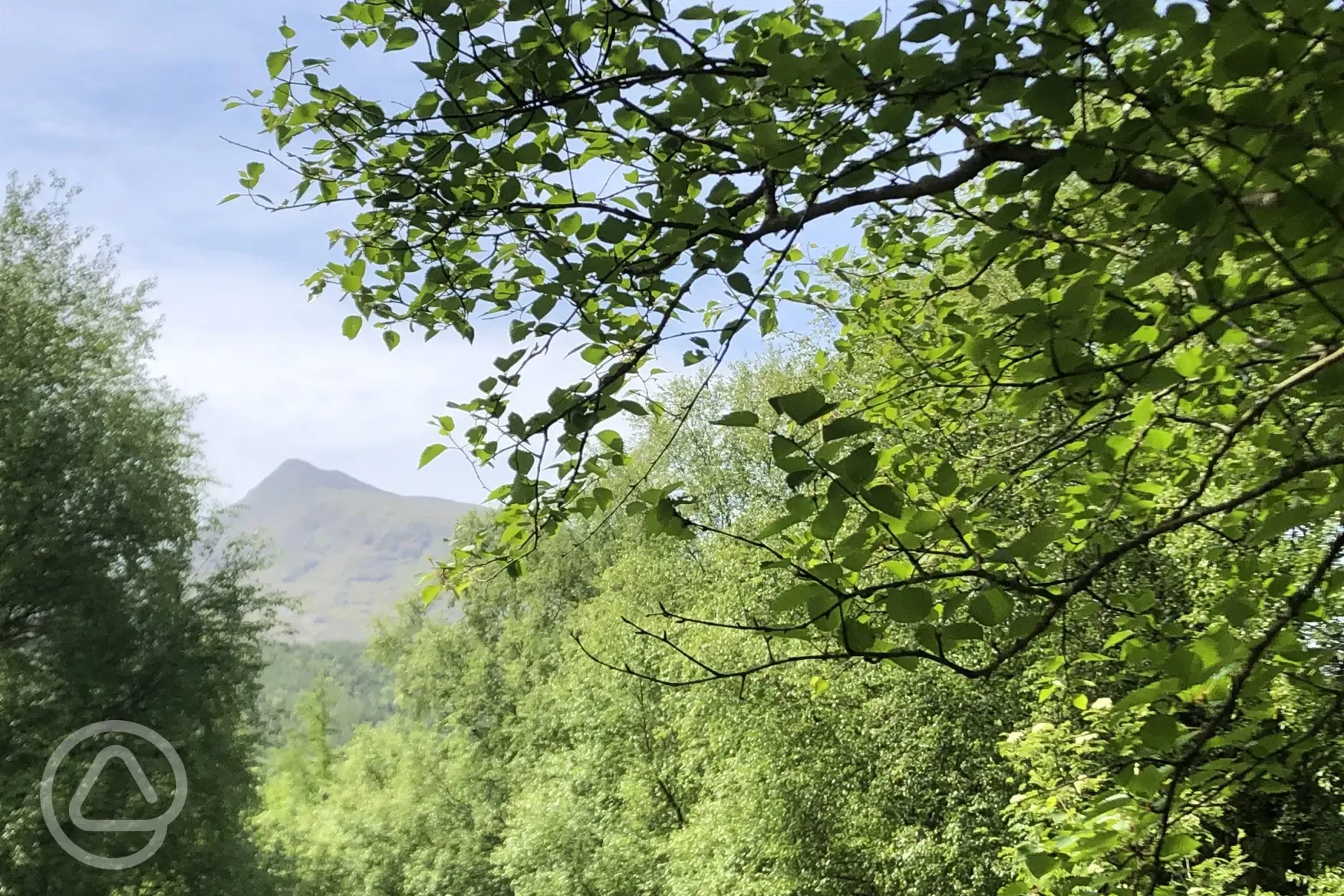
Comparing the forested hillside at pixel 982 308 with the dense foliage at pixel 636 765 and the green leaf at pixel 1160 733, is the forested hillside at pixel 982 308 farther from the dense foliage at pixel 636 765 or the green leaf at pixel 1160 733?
the dense foliage at pixel 636 765

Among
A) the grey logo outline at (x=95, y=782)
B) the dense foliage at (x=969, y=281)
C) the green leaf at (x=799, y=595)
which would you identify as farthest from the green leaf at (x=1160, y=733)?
the grey logo outline at (x=95, y=782)

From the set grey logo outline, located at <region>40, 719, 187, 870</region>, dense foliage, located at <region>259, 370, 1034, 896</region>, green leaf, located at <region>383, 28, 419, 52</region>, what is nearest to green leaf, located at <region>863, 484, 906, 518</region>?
green leaf, located at <region>383, 28, 419, 52</region>

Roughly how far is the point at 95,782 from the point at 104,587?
261cm

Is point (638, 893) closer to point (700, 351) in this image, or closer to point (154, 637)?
point (154, 637)

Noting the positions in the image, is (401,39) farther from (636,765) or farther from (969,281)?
(636,765)

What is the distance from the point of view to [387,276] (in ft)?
8.17

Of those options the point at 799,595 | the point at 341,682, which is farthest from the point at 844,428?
the point at 341,682

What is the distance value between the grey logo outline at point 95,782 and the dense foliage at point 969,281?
445 inches

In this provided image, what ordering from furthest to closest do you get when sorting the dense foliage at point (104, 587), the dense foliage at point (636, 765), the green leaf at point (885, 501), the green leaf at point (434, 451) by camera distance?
1. the dense foliage at point (104, 587)
2. the dense foliage at point (636, 765)
3. the green leaf at point (434, 451)
4. the green leaf at point (885, 501)

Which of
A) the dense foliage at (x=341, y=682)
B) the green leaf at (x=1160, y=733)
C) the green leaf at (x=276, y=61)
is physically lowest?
the dense foliage at (x=341, y=682)

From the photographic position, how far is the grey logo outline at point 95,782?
10688 millimetres

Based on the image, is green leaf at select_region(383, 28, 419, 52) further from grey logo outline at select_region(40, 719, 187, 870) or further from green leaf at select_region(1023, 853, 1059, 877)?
grey logo outline at select_region(40, 719, 187, 870)

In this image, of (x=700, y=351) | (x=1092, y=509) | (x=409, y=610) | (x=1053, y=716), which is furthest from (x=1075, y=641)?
(x=409, y=610)

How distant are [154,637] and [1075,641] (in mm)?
11913
